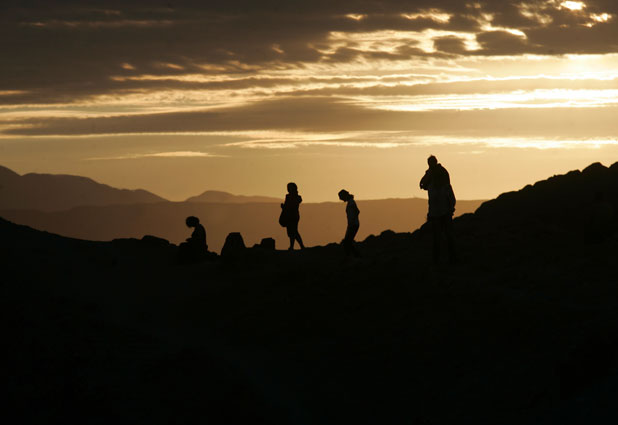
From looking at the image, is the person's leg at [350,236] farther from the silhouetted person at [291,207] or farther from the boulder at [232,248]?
the boulder at [232,248]

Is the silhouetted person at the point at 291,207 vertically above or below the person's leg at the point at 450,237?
above

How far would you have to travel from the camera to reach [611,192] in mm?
31094

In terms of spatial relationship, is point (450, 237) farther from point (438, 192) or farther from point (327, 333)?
point (327, 333)

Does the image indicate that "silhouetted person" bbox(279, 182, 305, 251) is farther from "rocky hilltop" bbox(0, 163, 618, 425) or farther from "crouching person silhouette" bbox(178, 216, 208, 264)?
"crouching person silhouette" bbox(178, 216, 208, 264)

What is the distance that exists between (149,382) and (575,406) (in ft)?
31.0

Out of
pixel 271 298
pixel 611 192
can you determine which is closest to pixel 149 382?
pixel 271 298

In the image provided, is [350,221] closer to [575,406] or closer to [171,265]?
[171,265]

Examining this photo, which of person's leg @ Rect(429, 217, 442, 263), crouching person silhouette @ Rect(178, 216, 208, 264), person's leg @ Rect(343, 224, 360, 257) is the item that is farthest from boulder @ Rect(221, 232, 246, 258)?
person's leg @ Rect(429, 217, 442, 263)

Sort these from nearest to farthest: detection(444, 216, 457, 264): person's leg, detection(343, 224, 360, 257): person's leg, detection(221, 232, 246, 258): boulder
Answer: detection(444, 216, 457, 264): person's leg → detection(343, 224, 360, 257): person's leg → detection(221, 232, 246, 258): boulder

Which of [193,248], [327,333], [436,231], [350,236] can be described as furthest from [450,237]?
[193,248]

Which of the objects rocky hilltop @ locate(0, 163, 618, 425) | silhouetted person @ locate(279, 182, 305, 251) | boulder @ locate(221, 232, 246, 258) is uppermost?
silhouetted person @ locate(279, 182, 305, 251)

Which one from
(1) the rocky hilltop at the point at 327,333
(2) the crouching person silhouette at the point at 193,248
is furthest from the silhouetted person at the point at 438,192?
(2) the crouching person silhouette at the point at 193,248

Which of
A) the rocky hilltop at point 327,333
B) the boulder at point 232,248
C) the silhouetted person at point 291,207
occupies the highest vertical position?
the silhouetted person at point 291,207

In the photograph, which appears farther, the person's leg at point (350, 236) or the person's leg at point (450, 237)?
the person's leg at point (350, 236)
